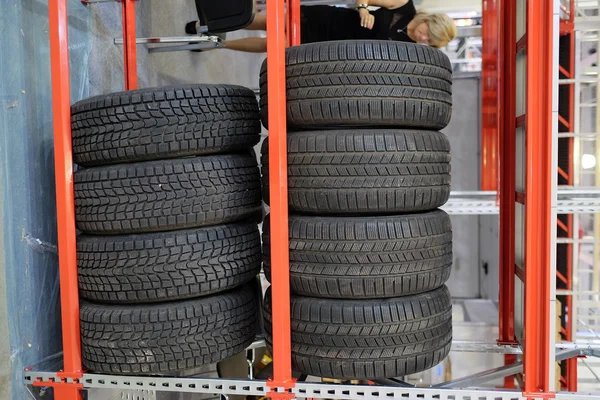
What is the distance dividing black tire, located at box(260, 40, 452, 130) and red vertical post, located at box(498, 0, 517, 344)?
64 centimetres

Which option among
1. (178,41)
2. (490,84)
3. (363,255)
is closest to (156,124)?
(363,255)

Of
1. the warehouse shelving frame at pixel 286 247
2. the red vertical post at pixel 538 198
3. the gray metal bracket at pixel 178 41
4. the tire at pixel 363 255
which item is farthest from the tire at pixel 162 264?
the gray metal bracket at pixel 178 41

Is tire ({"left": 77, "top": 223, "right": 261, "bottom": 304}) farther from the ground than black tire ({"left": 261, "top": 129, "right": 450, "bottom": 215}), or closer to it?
closer to it

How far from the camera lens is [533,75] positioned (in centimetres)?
190

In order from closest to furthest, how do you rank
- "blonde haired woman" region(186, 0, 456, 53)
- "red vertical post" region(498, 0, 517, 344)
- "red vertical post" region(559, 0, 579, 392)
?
"red vertical post" region(498, 0, 517, 344)
"blonde haired woman" region(186, 0, 456, 53)
"red vertical post" region(559, 0, 579, 392)

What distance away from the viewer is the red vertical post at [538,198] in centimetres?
188

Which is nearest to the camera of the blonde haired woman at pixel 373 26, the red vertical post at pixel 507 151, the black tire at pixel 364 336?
the black tire at pixel 364 336

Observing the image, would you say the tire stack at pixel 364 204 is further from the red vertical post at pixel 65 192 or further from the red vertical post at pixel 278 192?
the red vertical post at pixel 65 192

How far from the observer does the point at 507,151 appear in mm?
2533

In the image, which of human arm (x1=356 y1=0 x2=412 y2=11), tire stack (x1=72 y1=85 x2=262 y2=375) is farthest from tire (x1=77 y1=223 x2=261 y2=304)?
human arm (x1=356 y1=0 x2=412 y2=11)

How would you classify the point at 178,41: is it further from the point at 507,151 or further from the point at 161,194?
the point at 507,151

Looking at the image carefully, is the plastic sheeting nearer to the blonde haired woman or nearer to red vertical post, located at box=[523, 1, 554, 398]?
red vertical post, located at box=[523, 1, 554, 398]

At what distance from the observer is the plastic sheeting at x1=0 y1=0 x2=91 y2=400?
212 centimetres

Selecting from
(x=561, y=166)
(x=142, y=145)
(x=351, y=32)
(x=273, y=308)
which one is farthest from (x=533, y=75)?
(x=561, y=166)
